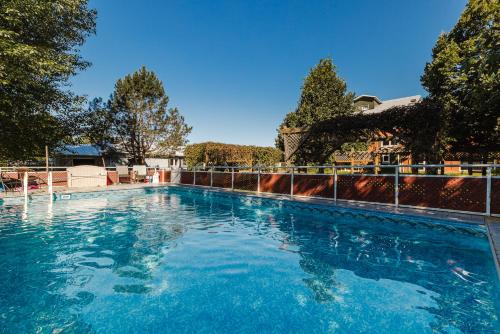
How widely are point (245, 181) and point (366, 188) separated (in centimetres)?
656

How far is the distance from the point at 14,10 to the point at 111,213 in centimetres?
869

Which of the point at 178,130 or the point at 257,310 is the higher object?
the point at 178,130

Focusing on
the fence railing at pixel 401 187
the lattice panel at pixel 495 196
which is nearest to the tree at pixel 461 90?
the fence railing at pixel 401 187

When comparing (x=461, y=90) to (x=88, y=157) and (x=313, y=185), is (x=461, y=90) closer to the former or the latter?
(x=313, y=185)

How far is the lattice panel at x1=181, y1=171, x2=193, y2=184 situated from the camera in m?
18.3

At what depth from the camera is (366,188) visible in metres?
9.70

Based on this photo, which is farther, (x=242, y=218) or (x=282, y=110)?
(x=282, y=110)

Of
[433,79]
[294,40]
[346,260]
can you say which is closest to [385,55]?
[433,79]

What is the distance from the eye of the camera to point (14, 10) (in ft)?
33.2

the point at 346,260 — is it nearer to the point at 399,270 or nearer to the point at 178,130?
the point at 399,270

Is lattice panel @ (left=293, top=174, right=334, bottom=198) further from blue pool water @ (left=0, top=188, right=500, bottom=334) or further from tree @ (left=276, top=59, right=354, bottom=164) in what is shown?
tree @ (left=276, top=59, right=354, bottom=164)

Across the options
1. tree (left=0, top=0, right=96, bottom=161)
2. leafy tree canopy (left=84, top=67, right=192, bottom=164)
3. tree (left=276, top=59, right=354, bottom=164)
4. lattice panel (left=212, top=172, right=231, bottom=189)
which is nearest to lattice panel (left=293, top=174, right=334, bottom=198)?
lattice panel (left=212, top=172, right=231, bottom=189)

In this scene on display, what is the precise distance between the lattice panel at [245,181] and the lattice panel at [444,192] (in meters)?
7.05

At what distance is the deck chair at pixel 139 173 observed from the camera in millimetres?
19823
